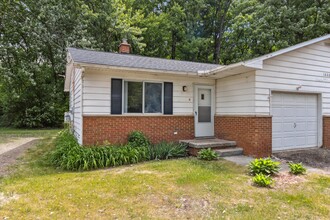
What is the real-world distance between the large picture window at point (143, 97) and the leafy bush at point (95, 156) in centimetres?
140

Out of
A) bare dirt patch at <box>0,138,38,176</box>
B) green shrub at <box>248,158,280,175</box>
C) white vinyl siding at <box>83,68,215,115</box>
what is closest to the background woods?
bare dirt patch at <box>0,138,38,176</box>

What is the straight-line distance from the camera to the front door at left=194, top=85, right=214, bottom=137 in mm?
8602

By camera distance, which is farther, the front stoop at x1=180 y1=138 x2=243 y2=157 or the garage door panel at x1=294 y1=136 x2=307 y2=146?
the garage door panel at x1=294 y1=136 x2=307 y2=146

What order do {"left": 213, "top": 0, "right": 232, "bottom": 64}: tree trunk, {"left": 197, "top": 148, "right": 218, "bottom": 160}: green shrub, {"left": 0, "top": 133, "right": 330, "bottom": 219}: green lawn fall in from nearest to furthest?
{"left": 0, "top": 133, "right": 330, "bottom": 219}: green lawn
{"left": 197, "top": 148, "right": 218, "bottom": 160}: green shrub
{"left": 213, "top": 0, "right": 232, "bottom": 64}: tree trunk

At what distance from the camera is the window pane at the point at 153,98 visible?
25.6ft

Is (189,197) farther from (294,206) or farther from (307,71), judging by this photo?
(307,71)

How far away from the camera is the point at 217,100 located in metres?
8.74

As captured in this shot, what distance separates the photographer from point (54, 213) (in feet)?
11.3

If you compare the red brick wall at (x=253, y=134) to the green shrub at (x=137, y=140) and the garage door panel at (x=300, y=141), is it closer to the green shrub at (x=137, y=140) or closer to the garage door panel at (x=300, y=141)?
the garage door panel at (x=300, y=141)

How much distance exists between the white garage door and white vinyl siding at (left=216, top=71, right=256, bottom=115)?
1021mm

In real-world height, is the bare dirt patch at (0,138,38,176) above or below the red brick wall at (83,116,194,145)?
below

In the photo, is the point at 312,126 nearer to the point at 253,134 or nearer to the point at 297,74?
the point at 297,74

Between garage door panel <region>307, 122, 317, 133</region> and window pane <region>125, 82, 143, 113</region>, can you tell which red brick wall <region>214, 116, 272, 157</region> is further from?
window pane <region>125, 82, 143, 113</region>

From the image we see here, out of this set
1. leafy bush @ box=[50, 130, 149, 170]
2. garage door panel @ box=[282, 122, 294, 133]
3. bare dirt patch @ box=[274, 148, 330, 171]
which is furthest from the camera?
garage door panel @ box=[282, 122, 294, 133]
